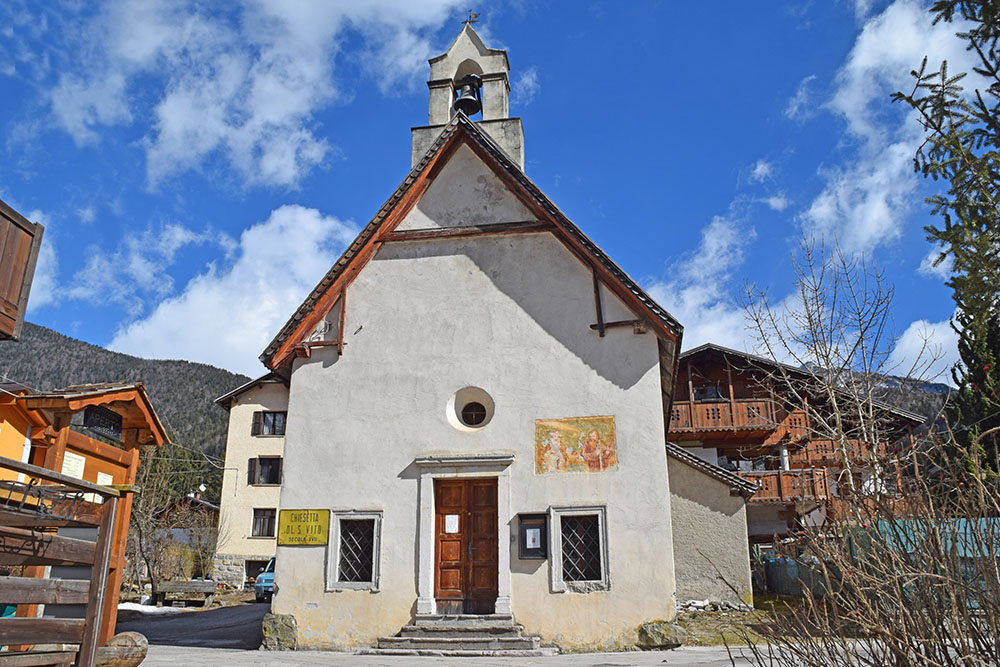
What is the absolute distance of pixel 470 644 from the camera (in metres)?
12.8

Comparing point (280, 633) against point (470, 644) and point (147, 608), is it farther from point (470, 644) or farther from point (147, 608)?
point (147, 608)

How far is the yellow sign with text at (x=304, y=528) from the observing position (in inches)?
560

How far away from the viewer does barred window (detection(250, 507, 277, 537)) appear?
113ft

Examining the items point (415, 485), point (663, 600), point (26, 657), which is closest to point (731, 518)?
point (663, 600)

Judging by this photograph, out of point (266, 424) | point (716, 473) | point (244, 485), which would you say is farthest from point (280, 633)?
point (266, 424)

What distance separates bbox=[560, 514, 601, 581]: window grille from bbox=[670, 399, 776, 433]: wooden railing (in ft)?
59.7

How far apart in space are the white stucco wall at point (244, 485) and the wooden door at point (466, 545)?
2131 centimetres

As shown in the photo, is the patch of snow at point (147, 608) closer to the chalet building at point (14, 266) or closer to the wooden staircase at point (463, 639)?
the wooden staircase at point (463, 639)

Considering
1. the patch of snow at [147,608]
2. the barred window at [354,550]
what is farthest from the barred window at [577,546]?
the patch of snow at [147,608]

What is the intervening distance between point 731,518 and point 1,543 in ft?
52.3

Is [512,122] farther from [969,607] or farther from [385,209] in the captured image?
[969,607]

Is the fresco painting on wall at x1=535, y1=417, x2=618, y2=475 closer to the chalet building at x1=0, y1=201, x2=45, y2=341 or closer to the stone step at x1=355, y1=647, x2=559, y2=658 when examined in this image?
the stone step at x1=355, y1=647, x2=559, y2=658

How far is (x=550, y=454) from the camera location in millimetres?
14023

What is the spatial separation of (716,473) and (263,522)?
22280 millimetres
